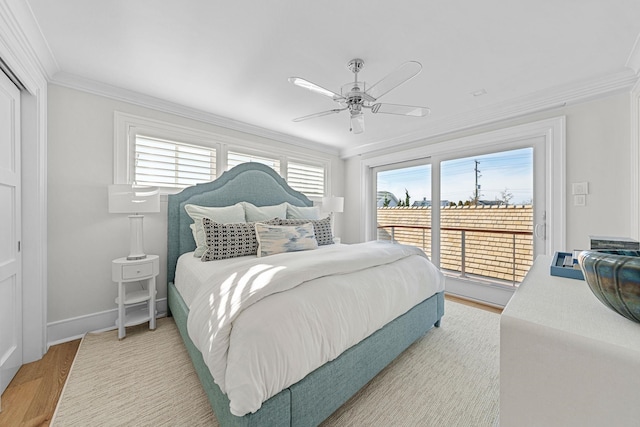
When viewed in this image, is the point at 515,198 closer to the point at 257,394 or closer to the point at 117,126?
the point at 257,394

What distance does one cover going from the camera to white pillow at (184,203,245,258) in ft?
8.57

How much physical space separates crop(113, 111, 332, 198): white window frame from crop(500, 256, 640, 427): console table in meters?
3.22

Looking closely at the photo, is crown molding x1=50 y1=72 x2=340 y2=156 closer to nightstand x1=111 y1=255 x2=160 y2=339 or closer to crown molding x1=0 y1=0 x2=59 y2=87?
crown molding x1=0 y1=0 x2=59 y2=87

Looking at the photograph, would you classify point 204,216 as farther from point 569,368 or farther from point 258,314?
point 569,368

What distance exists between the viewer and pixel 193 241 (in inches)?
114

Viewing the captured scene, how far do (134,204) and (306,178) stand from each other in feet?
8.52

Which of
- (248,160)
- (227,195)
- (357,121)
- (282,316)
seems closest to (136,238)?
(227,195)

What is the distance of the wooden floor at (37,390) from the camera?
1479 millimetres

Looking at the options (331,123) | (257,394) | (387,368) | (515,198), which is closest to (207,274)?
(257,394)

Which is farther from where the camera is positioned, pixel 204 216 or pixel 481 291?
pixel 481 291

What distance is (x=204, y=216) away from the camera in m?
2.76

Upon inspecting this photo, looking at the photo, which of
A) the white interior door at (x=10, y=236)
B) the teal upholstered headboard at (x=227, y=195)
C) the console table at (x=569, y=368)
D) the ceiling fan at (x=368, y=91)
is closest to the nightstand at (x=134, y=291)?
the teal upholstered headboard at (x=227, y=195)

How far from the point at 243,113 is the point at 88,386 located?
9.28 ft

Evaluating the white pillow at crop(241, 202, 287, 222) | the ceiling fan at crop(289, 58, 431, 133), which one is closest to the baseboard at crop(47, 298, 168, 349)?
the white pillow at crop(241, 202, 287, 222)
